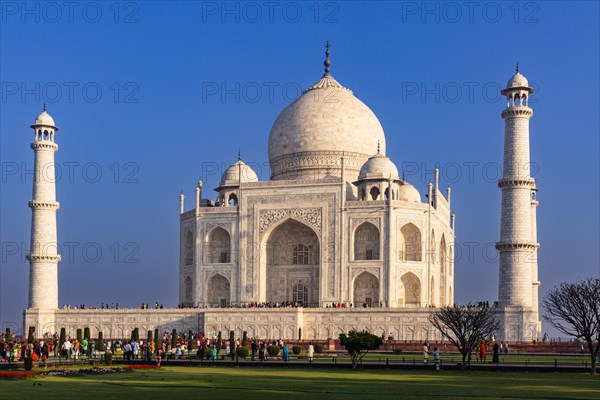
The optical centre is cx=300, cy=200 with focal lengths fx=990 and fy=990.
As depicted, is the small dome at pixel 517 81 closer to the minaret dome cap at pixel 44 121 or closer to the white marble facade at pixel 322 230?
the white marble facade at pixel 322 230

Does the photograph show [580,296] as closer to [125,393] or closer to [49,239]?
[125,393]

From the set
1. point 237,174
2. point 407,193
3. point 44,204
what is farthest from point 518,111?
point 44,204

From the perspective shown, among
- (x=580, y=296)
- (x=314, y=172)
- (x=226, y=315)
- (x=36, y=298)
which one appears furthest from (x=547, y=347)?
(x=36, y=298)

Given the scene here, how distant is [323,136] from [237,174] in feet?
14.1

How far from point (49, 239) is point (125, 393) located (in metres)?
25.7

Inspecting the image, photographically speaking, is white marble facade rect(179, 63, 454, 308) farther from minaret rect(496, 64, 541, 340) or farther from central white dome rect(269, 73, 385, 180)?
minaret rect(496, 64, 541, 340)

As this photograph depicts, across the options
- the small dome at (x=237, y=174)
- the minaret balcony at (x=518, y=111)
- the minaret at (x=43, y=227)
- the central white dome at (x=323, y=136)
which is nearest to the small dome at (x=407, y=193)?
the central white dome at (x=323, y=136)

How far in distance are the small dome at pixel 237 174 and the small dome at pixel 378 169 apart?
5340 mm

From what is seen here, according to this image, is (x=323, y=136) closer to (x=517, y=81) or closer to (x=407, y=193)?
(x=407, y=193)

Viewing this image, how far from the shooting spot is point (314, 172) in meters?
45.0

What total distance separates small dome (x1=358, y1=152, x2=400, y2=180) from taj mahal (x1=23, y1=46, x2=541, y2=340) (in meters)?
0.07

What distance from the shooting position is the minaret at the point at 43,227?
4000 cm

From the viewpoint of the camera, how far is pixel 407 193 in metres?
43.5

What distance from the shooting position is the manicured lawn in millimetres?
15859
